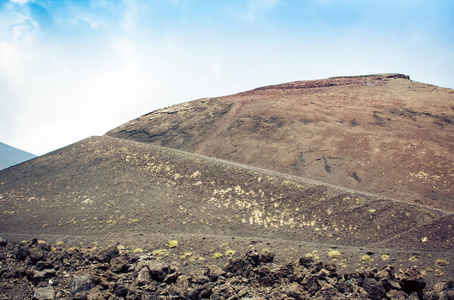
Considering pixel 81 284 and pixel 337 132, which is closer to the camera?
pixel 81 284

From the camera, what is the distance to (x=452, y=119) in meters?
24.1

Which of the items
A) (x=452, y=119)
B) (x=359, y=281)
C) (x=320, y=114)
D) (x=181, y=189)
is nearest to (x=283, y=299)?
(x=359, y=281)

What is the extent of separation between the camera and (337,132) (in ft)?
80.3

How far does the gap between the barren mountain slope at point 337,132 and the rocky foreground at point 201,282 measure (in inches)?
401

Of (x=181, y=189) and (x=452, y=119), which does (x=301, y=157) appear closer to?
(x=181, y=189)

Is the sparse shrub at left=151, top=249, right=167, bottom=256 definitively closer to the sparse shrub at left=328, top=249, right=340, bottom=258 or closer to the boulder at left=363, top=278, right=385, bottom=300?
the sparse shrub at left=328, top=249, right=340, bottom=258

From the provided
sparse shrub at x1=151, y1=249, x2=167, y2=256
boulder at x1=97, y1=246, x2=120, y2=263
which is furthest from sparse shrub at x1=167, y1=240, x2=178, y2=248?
boulder at x1=97, y1=246, x2=120, y2=263

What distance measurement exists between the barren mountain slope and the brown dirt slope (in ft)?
12.2

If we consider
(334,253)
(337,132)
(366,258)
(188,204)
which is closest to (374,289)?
(366,258)

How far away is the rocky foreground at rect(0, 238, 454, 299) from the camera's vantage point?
7.72 m

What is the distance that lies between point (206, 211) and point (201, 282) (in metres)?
7.77

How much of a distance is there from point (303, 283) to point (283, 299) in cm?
112

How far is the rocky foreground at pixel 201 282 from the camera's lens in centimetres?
772

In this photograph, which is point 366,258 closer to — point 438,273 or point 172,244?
point 438,273
